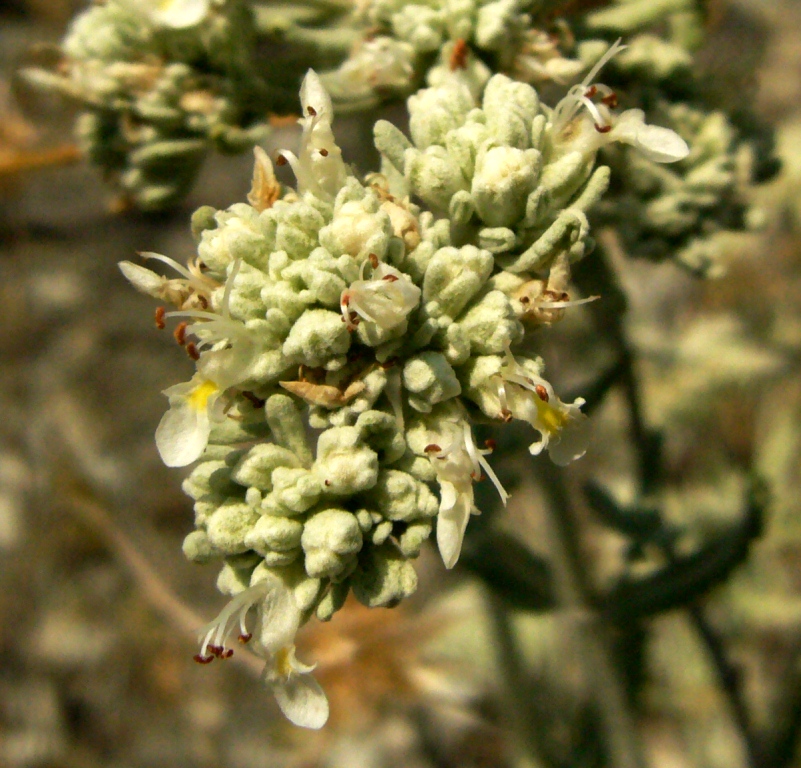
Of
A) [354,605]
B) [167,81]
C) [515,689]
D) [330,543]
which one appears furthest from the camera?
[354,605]

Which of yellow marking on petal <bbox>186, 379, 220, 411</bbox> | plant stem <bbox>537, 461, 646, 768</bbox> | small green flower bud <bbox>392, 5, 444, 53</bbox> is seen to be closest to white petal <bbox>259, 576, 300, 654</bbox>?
yellow marking on petal <bbox>186, 379, 220, 411</bbox>

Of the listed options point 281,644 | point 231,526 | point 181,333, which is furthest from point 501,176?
point 281,644

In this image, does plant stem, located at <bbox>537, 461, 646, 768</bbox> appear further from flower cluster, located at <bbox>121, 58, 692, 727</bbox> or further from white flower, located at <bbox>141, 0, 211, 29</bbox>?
white flower, located at <bbox>141, 0, 211, 29</bbox>

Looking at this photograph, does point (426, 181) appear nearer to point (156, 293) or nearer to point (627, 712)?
point (156, 293)

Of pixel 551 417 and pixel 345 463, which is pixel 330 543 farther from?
pixel 551 417

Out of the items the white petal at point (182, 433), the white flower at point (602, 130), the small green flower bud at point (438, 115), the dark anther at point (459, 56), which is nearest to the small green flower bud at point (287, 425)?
the white petal at point (182, 433)

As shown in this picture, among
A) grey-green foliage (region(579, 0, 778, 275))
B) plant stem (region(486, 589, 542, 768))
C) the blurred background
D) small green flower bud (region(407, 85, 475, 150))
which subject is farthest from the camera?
the blurred background

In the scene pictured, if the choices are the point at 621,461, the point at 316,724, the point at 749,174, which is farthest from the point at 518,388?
the point at 621,461

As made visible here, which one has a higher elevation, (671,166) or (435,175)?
(435,175)
